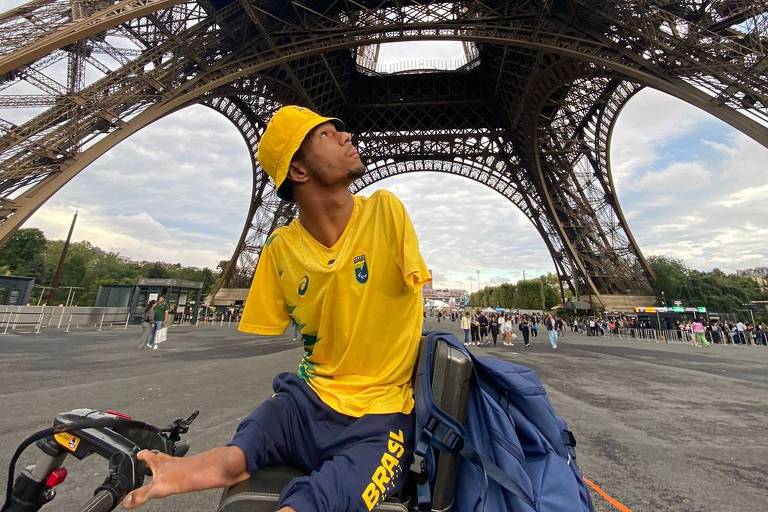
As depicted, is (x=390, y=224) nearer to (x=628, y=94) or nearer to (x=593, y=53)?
(x=593, y=53)

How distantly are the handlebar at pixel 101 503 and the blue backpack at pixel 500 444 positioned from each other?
76 centimetres

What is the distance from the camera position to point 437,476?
3.11 ft

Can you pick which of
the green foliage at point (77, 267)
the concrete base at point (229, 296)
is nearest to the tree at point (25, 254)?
the green foliage at point (77, 267)

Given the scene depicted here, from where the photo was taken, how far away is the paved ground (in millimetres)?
2227

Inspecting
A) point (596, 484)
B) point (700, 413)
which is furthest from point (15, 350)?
point (700, 413)

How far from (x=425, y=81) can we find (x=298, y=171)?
23275mm

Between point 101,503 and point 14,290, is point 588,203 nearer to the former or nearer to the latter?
point 101,503

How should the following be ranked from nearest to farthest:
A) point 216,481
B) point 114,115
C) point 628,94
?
1. point 216,481
2. point 114,115
3. point 628,94

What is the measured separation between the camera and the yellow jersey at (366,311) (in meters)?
1.11

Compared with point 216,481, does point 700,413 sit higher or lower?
lower

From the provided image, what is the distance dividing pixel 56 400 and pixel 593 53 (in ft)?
49.9

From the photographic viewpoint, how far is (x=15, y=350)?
8086 mm

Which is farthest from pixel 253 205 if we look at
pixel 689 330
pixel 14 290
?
pixel 689 330

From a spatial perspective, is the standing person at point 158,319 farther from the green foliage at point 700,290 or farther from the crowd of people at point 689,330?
the green foliage at point 700,290
